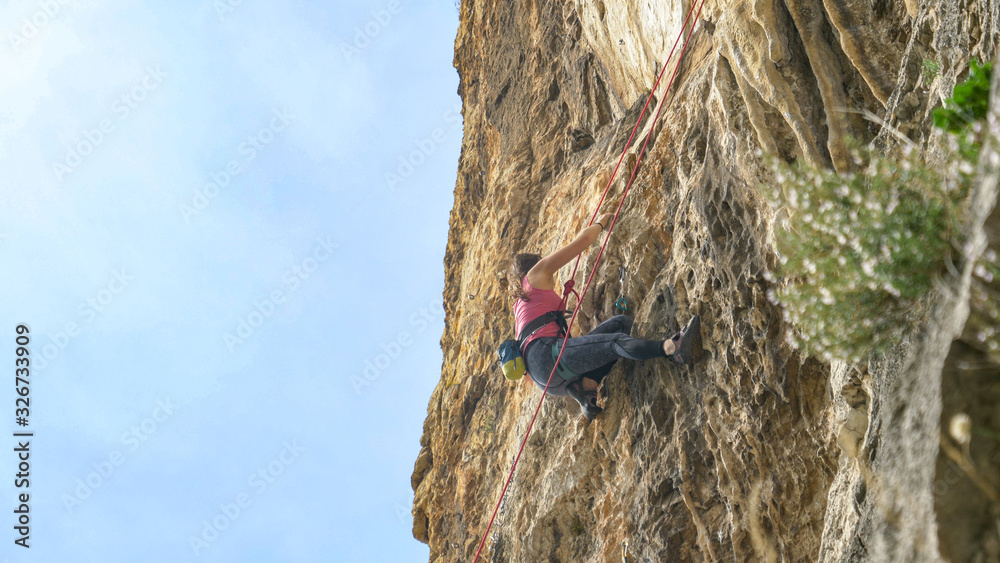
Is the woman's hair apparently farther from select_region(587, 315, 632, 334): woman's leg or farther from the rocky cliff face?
select_region(587, 315, 632, 334): woman's leg

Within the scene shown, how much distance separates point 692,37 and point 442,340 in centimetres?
808

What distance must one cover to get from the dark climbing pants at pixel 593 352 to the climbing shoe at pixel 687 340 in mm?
164

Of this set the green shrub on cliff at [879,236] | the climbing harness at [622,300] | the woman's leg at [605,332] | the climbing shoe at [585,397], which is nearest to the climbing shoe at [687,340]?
the woman's leg at [605,332]

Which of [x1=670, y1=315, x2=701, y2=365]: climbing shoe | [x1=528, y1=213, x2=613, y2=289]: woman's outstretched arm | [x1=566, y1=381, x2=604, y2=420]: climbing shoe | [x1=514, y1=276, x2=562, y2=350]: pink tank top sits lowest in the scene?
[x1=566, y1=381, x2=604, y2=420]: climbing shoe

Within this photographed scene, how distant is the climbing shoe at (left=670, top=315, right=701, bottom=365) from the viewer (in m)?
5.40

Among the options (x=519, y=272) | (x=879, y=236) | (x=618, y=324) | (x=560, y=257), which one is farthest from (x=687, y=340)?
(x=879, y=236)

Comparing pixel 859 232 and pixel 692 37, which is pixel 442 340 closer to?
pixel 692 37

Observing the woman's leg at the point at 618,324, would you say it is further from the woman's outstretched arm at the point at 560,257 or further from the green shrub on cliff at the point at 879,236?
the green shrub on cliff at the point at 879,236

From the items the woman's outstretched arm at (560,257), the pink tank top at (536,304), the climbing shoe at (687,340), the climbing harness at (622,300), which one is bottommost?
the climbing shoe at (687,340)

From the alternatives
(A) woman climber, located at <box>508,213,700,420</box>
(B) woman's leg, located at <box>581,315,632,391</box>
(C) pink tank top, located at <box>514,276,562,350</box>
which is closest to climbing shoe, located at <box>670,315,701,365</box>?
(A) woman climber, located at <box>508,213,700,420</box>

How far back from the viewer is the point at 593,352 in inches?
239

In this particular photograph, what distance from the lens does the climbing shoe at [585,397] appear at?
21.6 feet

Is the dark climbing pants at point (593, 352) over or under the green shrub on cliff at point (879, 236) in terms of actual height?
under

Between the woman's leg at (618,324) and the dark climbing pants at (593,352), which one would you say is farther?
the woman's leg at (618,324)
